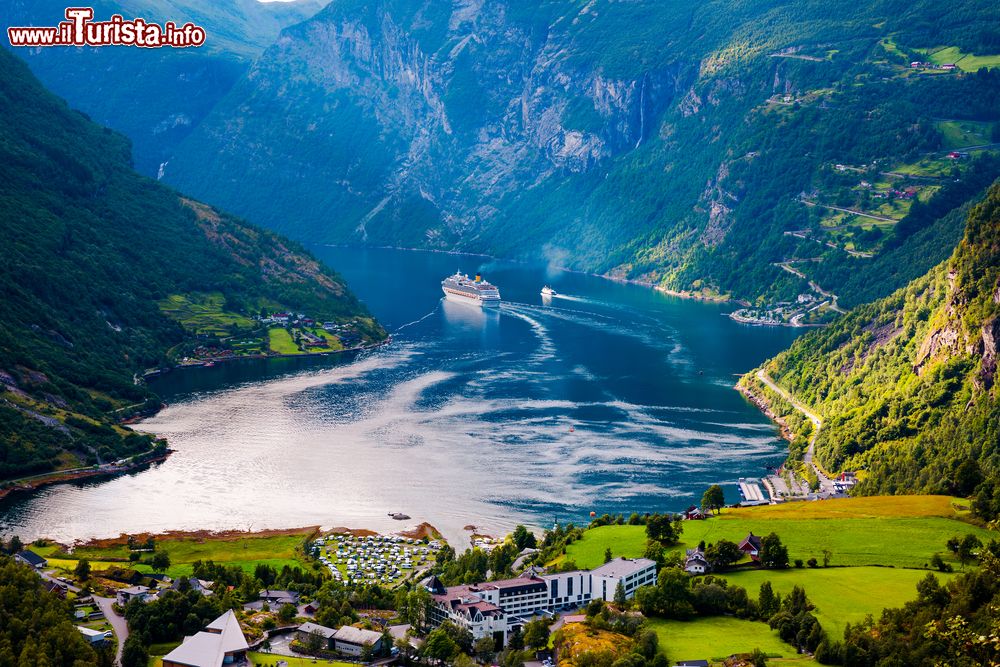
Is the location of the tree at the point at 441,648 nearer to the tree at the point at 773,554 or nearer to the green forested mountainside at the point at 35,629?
the green forested mountainside at the point at 35,629

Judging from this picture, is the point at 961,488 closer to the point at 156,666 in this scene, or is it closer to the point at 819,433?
the point at 819,433

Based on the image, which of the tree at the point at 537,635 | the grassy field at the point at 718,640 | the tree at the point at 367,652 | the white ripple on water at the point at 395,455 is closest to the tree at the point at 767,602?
the grassy field at the point at 718,640

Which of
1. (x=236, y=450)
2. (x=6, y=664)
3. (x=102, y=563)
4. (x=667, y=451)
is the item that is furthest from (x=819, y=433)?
(x=6, y=664)

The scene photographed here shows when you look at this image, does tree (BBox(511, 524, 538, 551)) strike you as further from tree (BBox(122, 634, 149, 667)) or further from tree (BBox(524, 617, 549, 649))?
tree (BBox(122, 634, 149, 667))

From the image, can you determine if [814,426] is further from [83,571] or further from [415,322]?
[415,322]

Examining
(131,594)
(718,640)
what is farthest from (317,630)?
(718,640)

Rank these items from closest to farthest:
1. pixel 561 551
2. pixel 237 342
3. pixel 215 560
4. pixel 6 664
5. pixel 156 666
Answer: pixel 6 664 → pixel 156 666 → pixel 561 551 → pixel 215 560 → pixel 237 342

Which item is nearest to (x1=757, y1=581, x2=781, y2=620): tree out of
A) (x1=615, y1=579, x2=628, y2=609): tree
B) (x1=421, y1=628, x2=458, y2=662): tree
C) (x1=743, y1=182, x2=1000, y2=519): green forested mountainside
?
(x1=615, y1=579, x2=628, y2=609): tree
